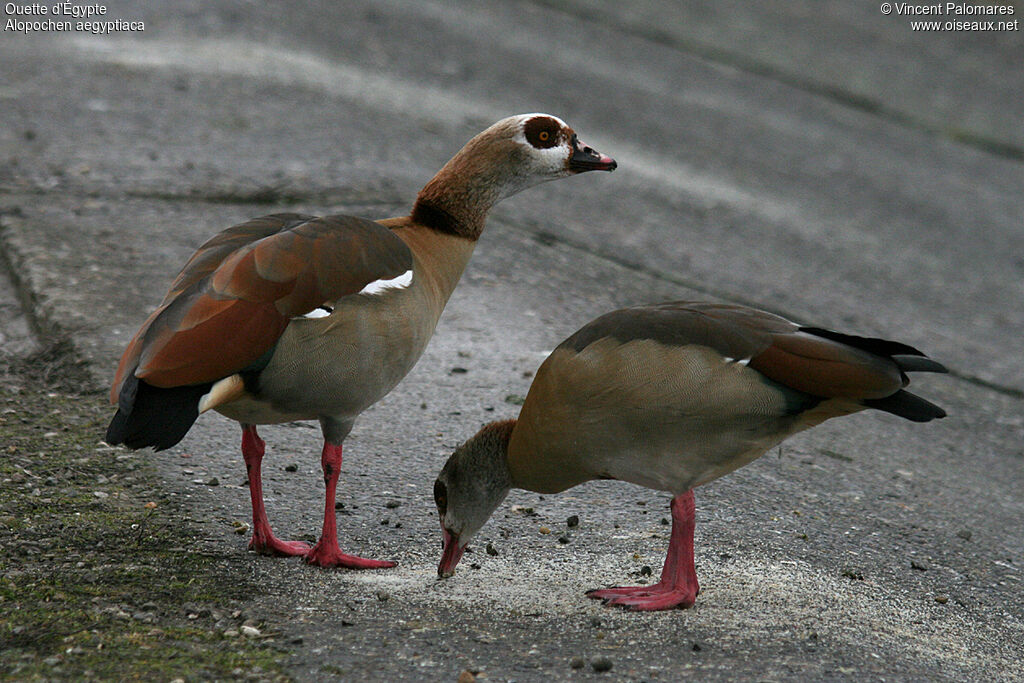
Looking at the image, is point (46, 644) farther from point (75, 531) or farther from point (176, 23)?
point (176, 23)

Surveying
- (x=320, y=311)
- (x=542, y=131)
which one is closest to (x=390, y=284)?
(x=320, y=311)

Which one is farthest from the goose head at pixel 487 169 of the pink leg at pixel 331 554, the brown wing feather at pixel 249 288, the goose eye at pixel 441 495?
the pink leg at pixel 331 554

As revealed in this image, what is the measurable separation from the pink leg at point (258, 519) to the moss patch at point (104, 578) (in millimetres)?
129

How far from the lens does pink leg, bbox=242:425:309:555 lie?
3770 mm

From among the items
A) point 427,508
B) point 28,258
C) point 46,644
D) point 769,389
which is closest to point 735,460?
point 769,389

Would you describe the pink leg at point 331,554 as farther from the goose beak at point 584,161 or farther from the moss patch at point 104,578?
the goose beak at point 584,161

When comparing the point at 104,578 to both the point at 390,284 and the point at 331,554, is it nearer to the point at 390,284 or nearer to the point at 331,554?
the point at 331,554

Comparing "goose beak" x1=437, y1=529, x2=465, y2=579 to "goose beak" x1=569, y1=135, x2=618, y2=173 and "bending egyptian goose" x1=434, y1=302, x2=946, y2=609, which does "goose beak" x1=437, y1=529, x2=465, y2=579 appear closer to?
"bending egyptian goose" x1=434, y1=302, x2=946, y2=609

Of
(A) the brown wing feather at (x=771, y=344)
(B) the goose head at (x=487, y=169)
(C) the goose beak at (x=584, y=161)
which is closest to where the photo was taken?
(A) the brown wing feather at (x=771, y=344)

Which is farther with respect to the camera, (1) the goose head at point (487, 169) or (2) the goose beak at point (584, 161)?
(2) the goose beak at point (584, 161)

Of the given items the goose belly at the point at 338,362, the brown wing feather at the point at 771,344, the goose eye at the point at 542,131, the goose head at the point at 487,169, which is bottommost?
the goose belly at the point at 338,362

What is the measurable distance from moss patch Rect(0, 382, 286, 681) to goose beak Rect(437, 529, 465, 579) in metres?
0.59

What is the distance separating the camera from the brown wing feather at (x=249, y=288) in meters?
3.30

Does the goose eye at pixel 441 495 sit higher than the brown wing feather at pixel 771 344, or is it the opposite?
the brown wing feather at pixel 771 344
